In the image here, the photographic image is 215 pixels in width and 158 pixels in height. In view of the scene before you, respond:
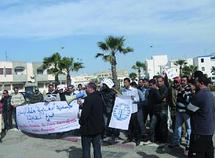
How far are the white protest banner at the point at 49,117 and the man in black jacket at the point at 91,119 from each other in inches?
167

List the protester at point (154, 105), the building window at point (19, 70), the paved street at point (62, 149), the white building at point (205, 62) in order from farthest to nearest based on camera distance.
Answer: the white building at point (205, 62), the building window at point (19, 70), the protester at point (154, 105), the paved street at point (62, 149)

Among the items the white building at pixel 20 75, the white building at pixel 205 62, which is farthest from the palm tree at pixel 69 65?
the white building at pixel 205 62

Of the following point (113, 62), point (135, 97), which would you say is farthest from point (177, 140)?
point (113, 62)

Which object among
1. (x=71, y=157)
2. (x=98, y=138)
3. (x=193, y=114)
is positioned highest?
(x=193, y=114)

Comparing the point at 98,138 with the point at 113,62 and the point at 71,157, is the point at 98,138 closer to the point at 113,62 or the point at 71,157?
the point at 71,157

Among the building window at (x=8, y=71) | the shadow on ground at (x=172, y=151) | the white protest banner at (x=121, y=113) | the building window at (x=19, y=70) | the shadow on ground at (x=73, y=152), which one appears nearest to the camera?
the shadow on ground at (x=172, y=151)

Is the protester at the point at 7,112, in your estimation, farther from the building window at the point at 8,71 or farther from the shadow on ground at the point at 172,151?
the building window at the point at 8,71

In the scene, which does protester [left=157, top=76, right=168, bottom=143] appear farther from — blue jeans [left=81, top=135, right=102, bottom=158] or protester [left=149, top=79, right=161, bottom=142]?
blue jeans [left=81, top=135, right=102, bottom=158]

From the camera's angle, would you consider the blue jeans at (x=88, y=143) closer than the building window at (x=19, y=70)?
Yes

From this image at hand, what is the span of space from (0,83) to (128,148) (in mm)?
88748

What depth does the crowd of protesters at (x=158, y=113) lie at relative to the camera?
6852 mm

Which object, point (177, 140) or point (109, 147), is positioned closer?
point (177, 140)

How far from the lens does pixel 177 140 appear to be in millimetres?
10016

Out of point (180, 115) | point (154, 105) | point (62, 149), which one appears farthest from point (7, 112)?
point (180, 115)
